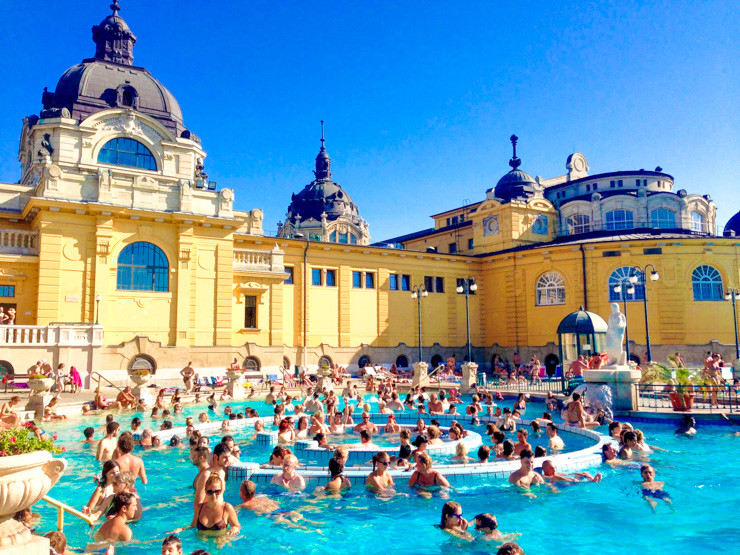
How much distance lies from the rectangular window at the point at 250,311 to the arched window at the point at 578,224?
24.9 m

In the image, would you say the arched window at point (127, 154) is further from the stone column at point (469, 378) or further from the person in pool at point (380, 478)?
the person in pool at point (380, 478)

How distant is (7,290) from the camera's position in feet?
86.7

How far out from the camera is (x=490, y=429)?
46.3 feet

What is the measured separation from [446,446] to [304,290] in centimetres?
2236

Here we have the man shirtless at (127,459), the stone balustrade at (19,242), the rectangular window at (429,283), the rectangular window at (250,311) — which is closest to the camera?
the man shirtless at (127,459)

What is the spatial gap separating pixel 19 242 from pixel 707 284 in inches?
1527

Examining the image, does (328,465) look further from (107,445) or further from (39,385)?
(39,385)

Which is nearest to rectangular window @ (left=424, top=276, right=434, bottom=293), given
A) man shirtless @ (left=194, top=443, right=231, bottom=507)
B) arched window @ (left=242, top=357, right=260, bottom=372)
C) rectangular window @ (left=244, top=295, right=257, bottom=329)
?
rectangular window @ (left=244, top=295, right=257, bottom=329)

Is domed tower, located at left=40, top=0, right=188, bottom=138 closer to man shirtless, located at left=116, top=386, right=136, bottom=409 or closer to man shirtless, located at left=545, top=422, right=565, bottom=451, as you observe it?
man shirtless, located at left=116, top=386, right=136, bottom=409

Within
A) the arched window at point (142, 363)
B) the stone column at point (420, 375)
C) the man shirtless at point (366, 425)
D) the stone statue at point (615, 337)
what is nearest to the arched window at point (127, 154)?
the arched window at point (142, 363)

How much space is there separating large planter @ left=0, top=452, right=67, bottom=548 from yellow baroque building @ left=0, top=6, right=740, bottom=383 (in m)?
20.6

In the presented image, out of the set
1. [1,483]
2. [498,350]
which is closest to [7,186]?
[1,483]

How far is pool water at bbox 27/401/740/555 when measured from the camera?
802 centimetres

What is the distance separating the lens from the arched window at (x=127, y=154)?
3025 cm
